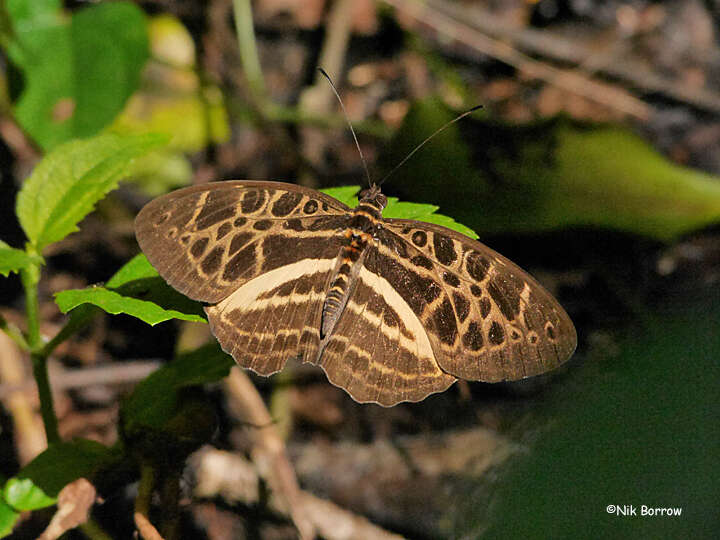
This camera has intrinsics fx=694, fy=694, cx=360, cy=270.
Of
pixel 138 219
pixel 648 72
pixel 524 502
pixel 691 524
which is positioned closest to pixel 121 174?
pixel 138 219

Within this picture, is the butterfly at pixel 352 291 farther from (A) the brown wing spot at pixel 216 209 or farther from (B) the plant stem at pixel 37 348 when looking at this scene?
(B) the plant stem at pixel 37 348

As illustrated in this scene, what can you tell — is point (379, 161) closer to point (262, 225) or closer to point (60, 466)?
point (262, 225)

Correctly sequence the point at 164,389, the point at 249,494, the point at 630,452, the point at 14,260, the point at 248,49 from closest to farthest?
the point at 630,452, the point at 14,260, the point at 164,389, the point at 249,494, the point at 248,49

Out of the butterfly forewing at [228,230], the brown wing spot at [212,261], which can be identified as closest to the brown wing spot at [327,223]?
the butterfly forewing at [228,230]

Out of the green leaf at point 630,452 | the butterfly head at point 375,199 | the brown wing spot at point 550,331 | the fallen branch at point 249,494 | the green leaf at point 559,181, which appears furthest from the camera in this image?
the green leaf at point 559,181

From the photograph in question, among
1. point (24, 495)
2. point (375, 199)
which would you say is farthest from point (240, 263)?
point (24, 495)

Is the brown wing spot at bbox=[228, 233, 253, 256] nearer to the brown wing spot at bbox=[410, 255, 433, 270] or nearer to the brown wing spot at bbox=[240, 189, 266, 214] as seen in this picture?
the brown wing spot at bbox=[240, 189, 266, 214]

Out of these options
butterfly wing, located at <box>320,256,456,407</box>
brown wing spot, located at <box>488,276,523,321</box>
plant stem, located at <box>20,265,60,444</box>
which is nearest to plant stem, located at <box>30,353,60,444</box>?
plant stem, located at <box>20,265,60,444</box>
